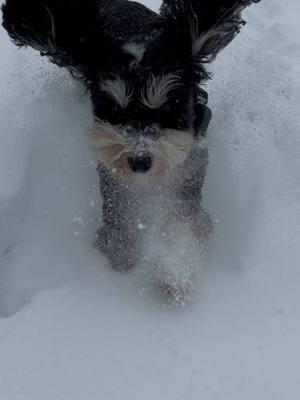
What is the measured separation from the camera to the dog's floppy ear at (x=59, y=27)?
11.4 feet

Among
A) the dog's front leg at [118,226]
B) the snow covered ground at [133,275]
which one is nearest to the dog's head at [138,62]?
the dog's front leg at [118,226]

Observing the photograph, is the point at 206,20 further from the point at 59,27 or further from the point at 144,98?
the point at 59,27

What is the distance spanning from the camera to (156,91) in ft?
11.0

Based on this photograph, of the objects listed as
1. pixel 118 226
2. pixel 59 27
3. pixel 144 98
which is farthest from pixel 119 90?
pixel 118 226

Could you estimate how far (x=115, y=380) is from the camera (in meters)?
3.06

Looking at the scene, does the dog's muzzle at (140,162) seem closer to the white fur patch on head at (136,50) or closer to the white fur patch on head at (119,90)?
the white fur patch on head at (119,90)

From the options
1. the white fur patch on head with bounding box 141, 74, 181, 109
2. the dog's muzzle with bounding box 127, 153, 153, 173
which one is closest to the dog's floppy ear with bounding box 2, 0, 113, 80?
the white fur patch on head with bounding box 141, 74, 181, 109

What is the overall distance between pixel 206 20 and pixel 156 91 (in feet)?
1.76

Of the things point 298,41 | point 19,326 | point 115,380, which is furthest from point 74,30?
point 298,41

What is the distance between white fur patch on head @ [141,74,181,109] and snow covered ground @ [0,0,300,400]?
111cm

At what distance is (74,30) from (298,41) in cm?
332

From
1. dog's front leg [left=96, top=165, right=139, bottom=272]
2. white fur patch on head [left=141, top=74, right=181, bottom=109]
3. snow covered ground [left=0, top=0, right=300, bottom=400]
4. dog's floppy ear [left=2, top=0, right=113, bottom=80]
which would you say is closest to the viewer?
snow covered ground [left=0, top=0, right=300, bottom=400]

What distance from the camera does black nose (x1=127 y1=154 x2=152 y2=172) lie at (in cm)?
338

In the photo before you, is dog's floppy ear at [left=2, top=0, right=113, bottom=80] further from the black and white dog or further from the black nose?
the black nose
